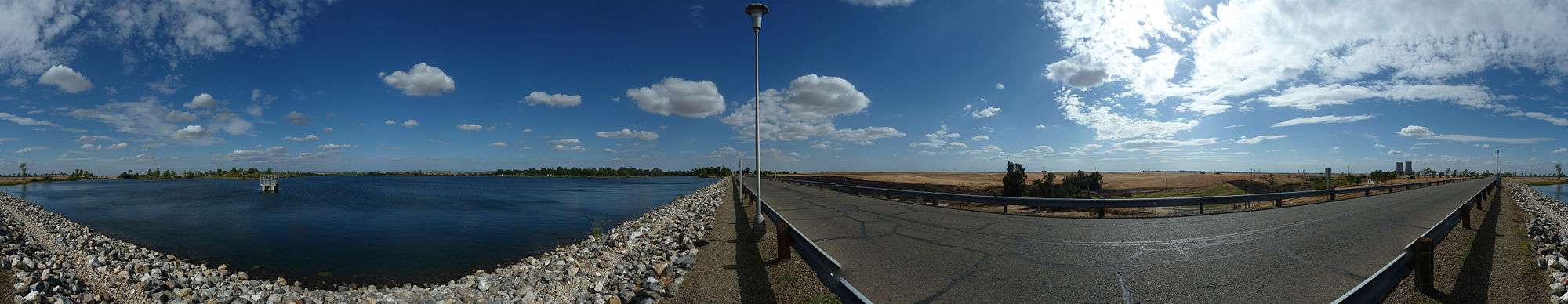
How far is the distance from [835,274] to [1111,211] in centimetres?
1636

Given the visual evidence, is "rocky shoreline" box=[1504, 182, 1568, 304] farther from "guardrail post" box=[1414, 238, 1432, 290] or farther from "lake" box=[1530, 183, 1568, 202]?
"lake" box=[1530, 183, 1568, 202]

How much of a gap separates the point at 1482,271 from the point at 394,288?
19378 millimetres

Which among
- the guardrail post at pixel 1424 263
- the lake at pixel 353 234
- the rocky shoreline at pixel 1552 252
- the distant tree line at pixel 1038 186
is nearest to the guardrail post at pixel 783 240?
the guardrail post at pixel 1424 263

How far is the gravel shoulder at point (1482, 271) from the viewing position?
20.7 ft

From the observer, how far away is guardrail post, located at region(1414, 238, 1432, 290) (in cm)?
591

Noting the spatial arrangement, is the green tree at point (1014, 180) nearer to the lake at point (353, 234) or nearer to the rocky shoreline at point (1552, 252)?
the rocky shoreline at point (1552, 252)

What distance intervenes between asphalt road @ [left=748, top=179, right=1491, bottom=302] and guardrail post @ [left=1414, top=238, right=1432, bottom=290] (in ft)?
2.10

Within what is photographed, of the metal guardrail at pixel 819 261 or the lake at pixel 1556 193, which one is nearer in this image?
the metal guardrail at pixel 819 261

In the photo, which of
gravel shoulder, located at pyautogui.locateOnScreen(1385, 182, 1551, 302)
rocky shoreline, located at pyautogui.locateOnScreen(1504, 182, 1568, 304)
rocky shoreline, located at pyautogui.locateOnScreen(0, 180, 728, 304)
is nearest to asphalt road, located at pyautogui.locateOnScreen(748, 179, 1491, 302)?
gravel shoulder, located at pyautogui.locateOnScreen(1385, 182, 1551, 302)

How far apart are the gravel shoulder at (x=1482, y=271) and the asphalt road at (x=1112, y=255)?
0.58m

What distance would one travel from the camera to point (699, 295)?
7.27 metres

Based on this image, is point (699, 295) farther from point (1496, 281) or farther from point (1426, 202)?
point (1426, 202)

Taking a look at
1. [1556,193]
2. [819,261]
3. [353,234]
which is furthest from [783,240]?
[1556,193]

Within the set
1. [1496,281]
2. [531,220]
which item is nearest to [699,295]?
[1496,281]
